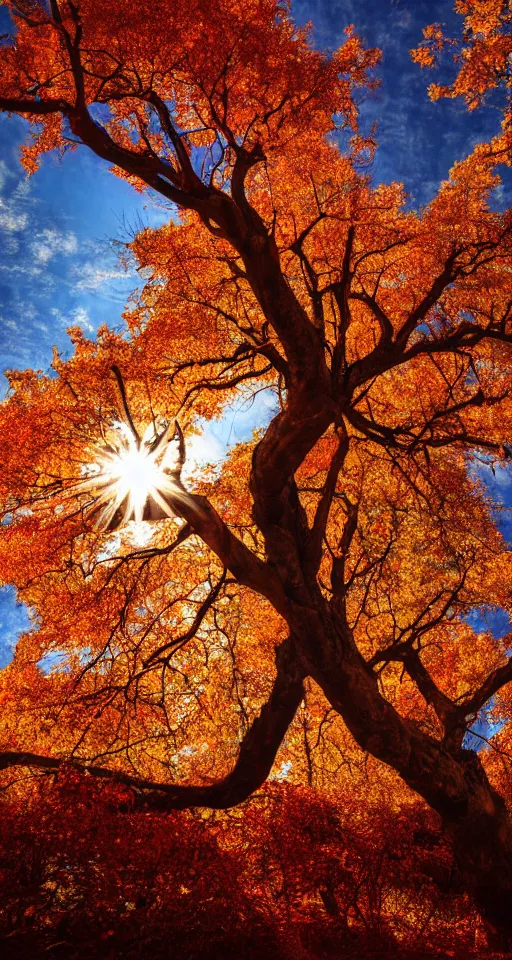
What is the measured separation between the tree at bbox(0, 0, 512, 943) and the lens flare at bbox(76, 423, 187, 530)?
0.04 metres

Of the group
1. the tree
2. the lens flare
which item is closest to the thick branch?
the tree

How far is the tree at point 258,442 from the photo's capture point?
264 inches

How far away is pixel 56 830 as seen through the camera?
17.7 feet

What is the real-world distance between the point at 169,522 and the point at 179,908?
807 cm

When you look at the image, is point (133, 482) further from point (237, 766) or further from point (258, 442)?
point (237, 766)

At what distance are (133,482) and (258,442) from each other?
2068mm

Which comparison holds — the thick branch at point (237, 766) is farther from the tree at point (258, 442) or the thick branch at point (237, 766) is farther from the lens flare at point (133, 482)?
the lens flare at point (133, 482)

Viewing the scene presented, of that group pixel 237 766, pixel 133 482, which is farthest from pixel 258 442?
pixel 237 766

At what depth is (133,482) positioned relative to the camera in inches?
297

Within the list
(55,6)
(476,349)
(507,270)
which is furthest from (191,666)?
(55,6)

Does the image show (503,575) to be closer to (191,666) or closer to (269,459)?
(191,666)

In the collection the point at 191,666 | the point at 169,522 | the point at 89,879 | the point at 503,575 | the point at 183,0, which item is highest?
the point at 183,0

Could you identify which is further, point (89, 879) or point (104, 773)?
point (104, 773)

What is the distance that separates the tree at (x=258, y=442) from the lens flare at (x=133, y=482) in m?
0.04
